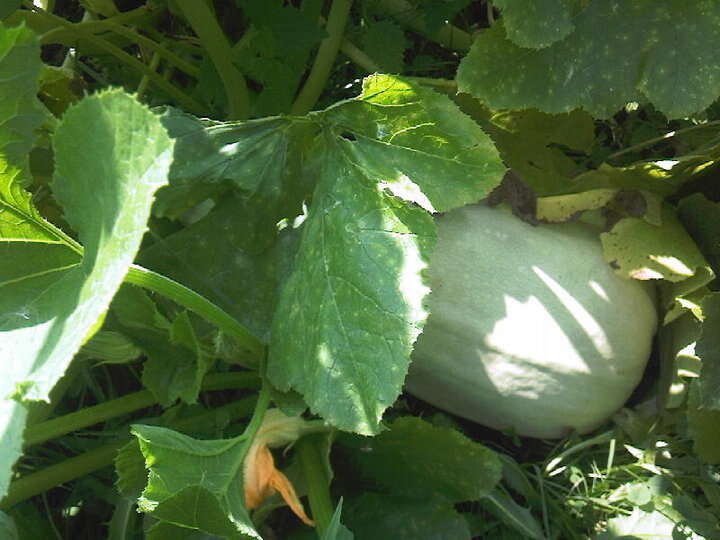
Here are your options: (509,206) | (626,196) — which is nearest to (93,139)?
(509,206)

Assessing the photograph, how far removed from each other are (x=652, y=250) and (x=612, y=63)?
310mm

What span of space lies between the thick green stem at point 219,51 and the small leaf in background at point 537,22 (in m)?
0.44

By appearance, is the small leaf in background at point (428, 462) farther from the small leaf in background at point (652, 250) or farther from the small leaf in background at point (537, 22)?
the small leaf in background at point (537, 22)

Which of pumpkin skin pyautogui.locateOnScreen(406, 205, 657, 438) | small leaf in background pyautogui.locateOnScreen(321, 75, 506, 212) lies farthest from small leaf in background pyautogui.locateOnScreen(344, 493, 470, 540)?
small leaf in background pyautogui.locateOnScreen(321, 75, 506, 212)

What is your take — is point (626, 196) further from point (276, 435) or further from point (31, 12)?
point (31, 12)

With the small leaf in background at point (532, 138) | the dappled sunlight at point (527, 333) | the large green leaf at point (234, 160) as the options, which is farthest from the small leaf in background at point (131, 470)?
the small leaf in background at point (532, 138)

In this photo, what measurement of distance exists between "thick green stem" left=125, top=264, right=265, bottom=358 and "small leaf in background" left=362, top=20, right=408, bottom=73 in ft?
1.69

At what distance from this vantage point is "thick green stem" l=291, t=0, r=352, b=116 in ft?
4.66

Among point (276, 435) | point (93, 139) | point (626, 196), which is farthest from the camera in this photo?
point (626, 196)

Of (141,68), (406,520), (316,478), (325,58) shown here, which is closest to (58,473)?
(316,478)

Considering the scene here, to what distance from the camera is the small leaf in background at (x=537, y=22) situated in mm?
1094

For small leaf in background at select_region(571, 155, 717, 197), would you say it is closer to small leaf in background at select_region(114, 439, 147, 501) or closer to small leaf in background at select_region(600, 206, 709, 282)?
small leaf in background at select_region(600, 206, 709, 282)

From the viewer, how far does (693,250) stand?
1.32m

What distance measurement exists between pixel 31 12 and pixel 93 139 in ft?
2.28
